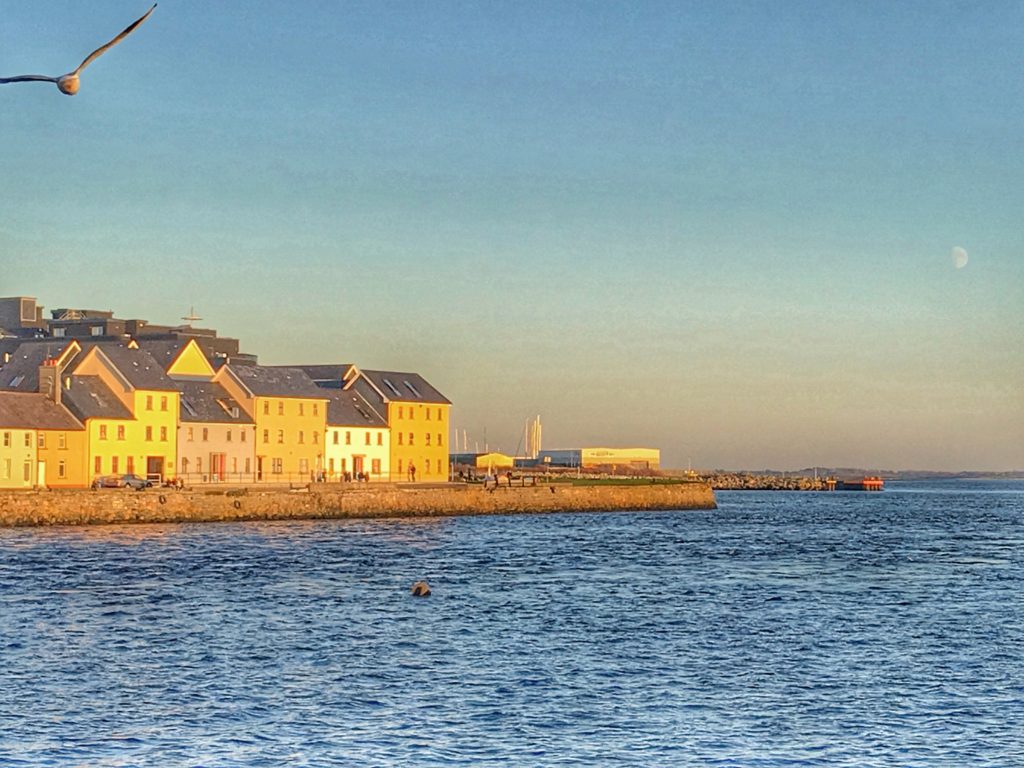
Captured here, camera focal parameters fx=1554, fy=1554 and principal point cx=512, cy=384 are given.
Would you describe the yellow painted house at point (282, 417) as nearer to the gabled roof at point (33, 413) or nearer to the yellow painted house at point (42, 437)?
the yellow painted house at point (42, 437)

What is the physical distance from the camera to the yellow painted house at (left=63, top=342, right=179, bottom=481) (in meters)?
100

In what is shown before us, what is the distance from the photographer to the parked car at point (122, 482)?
301 feet

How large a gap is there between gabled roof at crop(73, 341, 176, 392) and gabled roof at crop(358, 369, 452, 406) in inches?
1094

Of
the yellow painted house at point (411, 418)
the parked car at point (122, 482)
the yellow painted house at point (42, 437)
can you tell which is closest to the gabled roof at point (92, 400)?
the yellow painted house at point (42, 437)

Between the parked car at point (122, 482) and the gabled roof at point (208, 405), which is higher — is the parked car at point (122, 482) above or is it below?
below

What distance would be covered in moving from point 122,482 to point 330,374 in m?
44.9

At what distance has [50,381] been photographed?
326 ft

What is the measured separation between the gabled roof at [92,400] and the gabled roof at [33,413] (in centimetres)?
103

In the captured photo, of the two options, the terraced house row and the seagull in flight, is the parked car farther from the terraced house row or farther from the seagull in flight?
the seagull in flight

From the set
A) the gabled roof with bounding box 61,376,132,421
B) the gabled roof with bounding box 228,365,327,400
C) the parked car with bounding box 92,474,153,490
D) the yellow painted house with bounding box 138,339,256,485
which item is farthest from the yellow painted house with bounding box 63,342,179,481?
the gabled roof with bounding box 228,365,327,400

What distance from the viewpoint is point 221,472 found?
114m

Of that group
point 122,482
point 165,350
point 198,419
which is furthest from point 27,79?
point 165,350

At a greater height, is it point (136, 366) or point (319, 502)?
point (136, 366)

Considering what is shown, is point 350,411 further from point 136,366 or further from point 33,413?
point 33,413
